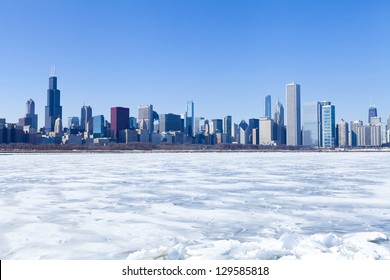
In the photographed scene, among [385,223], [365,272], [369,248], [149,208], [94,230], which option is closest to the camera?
[365,272]

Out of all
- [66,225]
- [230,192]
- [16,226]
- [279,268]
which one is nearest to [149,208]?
[66,225]

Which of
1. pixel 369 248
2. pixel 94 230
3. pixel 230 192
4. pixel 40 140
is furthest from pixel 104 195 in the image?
pixel 40 140

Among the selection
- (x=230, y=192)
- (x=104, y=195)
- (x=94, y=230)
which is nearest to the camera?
(x=94, y=230)

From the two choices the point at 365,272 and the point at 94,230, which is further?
the point at 94,230

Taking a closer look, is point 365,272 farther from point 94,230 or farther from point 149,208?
point 149,208

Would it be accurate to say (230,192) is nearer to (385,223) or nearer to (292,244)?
(385,223)

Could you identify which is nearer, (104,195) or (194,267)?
(194,267)

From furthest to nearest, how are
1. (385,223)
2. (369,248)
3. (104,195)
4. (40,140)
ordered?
(40,140) → (104,195) → (385,223) → (369,248)

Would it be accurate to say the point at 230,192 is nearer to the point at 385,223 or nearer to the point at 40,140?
the point at 385,223

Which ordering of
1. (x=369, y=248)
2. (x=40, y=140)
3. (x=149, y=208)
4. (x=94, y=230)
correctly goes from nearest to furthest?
(x=369, y=248) < (x=94, y=230) < (x=149, y=208) < (x=40, y=140)
